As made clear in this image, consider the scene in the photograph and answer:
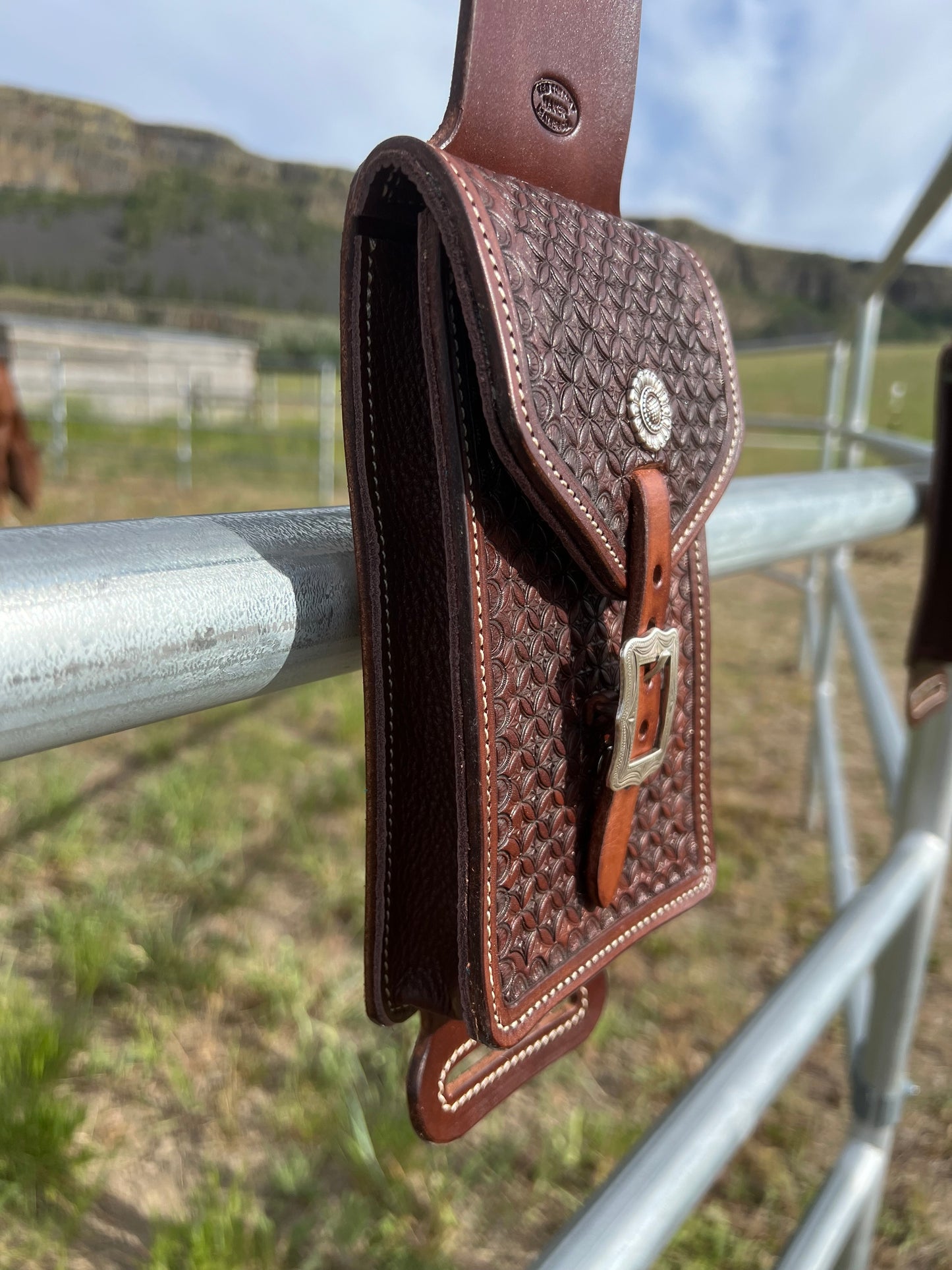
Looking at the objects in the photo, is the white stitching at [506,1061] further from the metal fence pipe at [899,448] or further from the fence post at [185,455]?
the fence post at [185,455]

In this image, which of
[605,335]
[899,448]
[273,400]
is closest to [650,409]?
[605,335]

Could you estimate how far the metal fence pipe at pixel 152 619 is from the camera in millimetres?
241

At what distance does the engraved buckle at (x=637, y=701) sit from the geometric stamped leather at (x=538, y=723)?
0.02 metres

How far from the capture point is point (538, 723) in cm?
43

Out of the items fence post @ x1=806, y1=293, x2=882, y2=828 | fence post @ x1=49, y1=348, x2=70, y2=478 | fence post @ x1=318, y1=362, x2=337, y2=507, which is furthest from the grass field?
fence post @ x1=49, y1=348, x2=70, y2=478

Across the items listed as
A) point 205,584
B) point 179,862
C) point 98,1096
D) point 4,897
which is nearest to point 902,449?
point 205,584

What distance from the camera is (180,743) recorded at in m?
2.73

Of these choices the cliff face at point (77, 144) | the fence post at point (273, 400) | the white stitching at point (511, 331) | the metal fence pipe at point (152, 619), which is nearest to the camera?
the metal fence pipe at point (152, 619)

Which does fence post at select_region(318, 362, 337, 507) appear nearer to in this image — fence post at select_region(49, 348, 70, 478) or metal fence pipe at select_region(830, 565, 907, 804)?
fence post at select_region(49, 348, 70, 478)

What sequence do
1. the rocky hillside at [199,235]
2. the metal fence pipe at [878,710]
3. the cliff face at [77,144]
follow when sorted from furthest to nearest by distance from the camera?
the rocky hillside at [199,235] < the cliff face at [77,144] < the metal fence pipe at [878,710]

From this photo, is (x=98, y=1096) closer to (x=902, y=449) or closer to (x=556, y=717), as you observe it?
(x=556, y=717)

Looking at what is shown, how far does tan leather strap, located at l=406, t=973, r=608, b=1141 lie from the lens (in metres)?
0.45

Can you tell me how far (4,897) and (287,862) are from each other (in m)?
0.61

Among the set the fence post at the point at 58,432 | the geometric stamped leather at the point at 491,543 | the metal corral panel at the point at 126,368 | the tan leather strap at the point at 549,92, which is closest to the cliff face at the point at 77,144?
the tan leather strap at the point at 549,92
